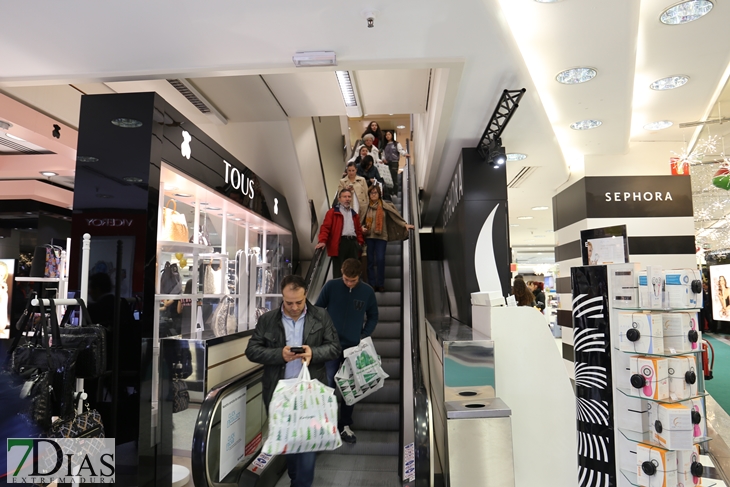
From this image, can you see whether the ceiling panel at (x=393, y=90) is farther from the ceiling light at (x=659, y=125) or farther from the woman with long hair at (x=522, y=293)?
the woman with long hair at (x=522, y=293)

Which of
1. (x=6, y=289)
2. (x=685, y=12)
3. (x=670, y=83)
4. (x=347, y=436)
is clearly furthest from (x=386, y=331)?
(x=6, y=289)

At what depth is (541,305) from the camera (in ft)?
58.2

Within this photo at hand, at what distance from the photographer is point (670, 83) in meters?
5.02

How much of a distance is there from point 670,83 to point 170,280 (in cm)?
530

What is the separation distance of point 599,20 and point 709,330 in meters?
19.9

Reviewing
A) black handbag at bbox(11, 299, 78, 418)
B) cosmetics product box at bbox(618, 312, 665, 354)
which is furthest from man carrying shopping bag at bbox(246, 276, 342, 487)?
cosmetics product box at bbox(618, 312, 665, 354)

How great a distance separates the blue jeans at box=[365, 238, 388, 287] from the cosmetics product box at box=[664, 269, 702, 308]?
396 cm

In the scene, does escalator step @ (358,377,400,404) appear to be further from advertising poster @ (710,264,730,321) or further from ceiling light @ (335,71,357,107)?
advertising poster @ (710,264,730,321)

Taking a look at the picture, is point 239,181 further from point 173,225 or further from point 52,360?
point 52,360

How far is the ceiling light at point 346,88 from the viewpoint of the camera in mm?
5766

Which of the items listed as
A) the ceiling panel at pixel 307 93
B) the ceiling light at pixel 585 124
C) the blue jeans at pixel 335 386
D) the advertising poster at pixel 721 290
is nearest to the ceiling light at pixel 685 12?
Answer: the ceiling light at pixel 585 124

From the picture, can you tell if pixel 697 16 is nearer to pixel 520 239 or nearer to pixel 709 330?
pixel 520 239

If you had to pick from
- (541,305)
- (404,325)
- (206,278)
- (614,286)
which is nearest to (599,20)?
(614,286)

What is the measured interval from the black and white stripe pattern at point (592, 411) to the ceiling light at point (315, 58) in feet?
10.2
